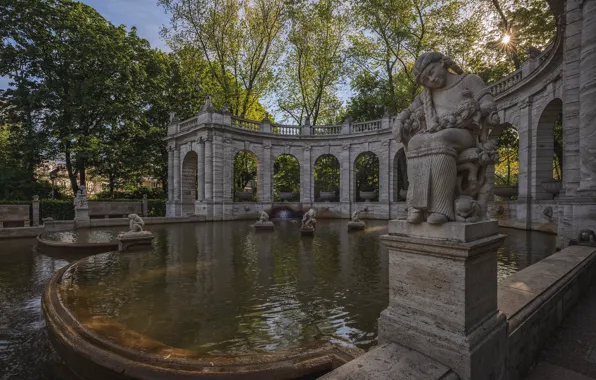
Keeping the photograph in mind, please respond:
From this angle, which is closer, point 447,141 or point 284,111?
point 447,141

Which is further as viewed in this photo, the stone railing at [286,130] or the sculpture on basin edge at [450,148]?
the stone railing at [286,130]

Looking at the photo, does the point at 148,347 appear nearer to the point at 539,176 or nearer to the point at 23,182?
the point at 539,176

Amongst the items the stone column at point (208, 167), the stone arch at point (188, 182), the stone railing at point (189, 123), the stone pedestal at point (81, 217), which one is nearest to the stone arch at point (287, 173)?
the stone arch at point (188, 182)

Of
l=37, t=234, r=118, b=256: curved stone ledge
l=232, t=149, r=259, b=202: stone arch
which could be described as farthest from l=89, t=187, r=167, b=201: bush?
l=37, t=234, r=118, b=256: curved stone ledge

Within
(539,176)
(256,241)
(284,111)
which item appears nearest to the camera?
(256,241)

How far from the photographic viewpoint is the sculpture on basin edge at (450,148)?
2.34 meters

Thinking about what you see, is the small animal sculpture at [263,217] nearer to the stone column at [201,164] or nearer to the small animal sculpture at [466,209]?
the stone column at [201,164]

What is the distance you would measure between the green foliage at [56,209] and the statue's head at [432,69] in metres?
23.7

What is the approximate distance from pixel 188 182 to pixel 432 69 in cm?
2456

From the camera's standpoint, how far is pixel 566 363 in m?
2.80

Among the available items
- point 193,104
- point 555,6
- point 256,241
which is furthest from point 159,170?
point 555,6

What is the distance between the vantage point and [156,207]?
25172 millimetres

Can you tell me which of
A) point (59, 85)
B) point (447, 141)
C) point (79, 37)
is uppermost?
point (79, 37)

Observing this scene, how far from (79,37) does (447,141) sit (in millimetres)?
27973
